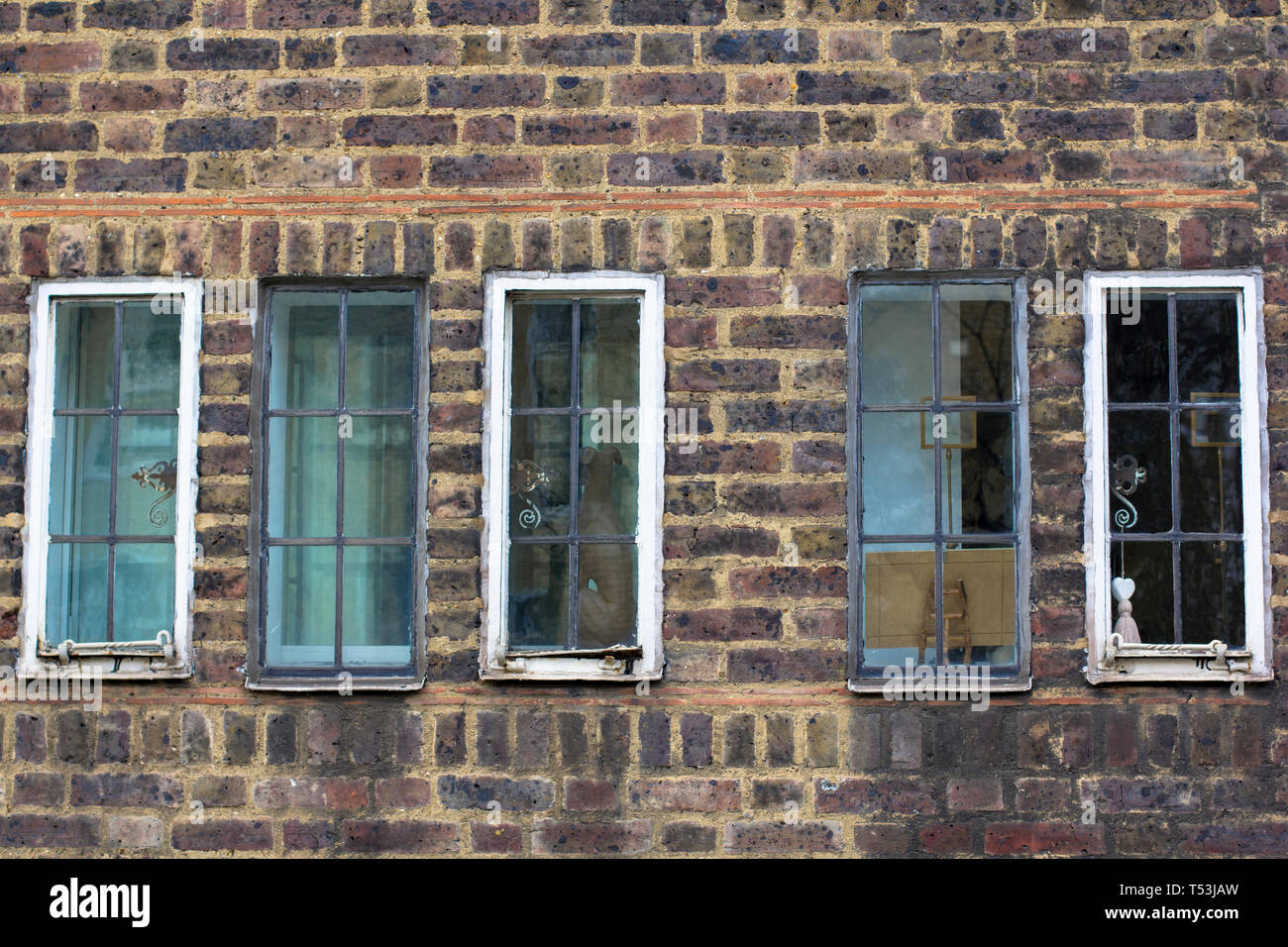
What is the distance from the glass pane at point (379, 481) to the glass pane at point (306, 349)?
0.22m

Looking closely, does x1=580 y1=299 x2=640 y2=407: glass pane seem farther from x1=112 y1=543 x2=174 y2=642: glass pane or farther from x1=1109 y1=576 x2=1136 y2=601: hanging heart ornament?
x1=1109 y1=576 x2=1136 y2=601: hanging heart ornament

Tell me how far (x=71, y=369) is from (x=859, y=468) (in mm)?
3168

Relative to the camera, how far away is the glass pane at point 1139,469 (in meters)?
4.95

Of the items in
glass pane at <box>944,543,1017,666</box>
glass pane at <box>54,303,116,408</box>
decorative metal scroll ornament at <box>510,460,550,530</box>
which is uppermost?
glass pane at <box>54,303,116,408</box>

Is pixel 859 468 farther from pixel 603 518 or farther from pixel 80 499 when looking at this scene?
pixel 80 499

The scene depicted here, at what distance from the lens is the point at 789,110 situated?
197 inches

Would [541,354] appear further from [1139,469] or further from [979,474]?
[1139,469]

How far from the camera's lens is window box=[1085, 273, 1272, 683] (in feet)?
16.0

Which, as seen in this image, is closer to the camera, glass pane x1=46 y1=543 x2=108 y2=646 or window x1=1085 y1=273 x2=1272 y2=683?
window x1=1085 y1=273 x2=1272 y2=683

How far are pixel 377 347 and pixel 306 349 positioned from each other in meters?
0.29

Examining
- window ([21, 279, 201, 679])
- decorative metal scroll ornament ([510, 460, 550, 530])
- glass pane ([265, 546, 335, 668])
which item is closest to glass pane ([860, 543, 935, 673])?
decorative metal scroll ornament ([510, 460, 550, 530])

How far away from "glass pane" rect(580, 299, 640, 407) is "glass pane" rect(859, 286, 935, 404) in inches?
35.8
